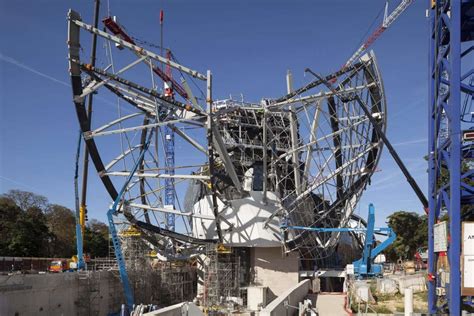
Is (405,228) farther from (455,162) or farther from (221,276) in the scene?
(455,162)

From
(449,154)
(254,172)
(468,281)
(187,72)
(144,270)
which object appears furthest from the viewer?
(254,172)

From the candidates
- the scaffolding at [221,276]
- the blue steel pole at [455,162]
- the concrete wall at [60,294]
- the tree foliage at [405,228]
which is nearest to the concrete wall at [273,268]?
the scaffolding at [221,276]

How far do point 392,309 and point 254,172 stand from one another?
30152mm

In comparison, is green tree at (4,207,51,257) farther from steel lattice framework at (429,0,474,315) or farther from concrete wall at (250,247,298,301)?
steel lattice framework at (429,0,474,315)

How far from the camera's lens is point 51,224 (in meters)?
86.0

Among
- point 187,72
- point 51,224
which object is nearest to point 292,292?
point 187,72

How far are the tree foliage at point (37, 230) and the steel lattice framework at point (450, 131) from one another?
189 ft

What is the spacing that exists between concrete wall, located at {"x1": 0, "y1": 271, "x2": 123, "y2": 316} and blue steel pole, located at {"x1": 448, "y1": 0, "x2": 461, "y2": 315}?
28260mm

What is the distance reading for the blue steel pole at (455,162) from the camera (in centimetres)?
1845

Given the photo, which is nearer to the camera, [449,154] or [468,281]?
[468,281]

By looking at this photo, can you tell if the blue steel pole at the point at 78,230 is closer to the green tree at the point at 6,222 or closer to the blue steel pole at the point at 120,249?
the blue steel pole at the point at 120,249

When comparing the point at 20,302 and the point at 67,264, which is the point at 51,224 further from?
the point at 20,302

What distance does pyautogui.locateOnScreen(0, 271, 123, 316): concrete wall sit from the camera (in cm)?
3308

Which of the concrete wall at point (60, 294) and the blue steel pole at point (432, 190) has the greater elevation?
the blue steel pole at point (432, 190)
